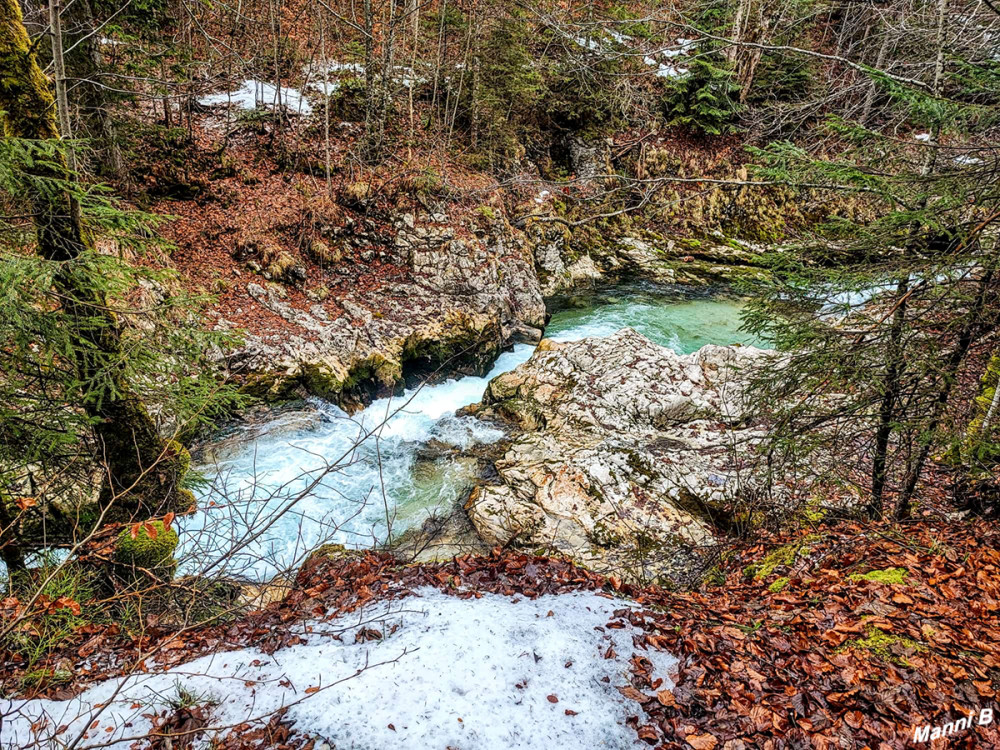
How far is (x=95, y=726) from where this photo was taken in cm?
297

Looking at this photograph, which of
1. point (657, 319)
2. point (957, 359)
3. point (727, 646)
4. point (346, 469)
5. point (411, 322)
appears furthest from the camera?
point (657, 319)

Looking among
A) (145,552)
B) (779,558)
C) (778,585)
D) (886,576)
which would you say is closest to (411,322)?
(145,552)

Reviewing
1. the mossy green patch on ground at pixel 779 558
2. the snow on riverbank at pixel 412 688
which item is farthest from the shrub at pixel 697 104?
the snow on riverbank at pixel 412 688

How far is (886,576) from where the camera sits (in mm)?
4148

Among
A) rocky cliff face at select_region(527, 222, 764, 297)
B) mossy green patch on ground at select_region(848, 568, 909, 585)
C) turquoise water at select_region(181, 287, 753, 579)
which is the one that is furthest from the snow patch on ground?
mossy green patch on ground at select_region(848, 568, 909, 585)

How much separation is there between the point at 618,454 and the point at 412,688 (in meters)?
5.51

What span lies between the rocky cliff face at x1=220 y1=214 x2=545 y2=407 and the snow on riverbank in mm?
6837

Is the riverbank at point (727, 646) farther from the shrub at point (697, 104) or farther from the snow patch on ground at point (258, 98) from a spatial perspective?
the shrub at point (697, 104)

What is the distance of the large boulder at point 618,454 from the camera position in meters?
6.95

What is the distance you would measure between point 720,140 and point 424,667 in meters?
25.4

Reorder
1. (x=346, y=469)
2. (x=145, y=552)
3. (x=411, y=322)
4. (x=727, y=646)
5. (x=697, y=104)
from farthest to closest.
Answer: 1. (x=697, y=104)
2. (x=411, y=322)
3. (x=346, y=469)
4. (x=145, y=552)
5. (x=727, y=646)

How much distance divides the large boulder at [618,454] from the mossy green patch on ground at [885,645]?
103 inches

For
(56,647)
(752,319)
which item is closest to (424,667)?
(56,647)

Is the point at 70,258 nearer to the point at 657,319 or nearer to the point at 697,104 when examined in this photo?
the point at 657,319
